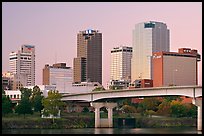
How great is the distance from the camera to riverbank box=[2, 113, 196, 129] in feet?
377

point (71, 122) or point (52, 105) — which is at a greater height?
point (52, 105)

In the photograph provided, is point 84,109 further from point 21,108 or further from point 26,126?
point 26,126

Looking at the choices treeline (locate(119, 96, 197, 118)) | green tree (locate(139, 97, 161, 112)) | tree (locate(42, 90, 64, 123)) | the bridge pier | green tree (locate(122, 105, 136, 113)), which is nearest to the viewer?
tree (locate(42, 90, 64, 123))

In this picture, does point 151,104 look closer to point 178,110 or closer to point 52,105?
point 178,110

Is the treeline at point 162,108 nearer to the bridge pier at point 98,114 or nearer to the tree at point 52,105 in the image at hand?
the bridge pier at point 98,114

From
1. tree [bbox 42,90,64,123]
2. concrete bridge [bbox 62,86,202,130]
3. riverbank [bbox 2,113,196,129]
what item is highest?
concrete bridge [bbox 62,86,202,130]

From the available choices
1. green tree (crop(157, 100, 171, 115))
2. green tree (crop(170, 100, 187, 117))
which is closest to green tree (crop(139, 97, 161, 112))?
green tree (crop(157, 100, 171, 115))

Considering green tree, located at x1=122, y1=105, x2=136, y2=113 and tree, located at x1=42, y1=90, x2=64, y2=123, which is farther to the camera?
green tree, located at x1=122, y1=105, x2=136, y2=113

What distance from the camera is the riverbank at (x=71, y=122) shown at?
377 ft

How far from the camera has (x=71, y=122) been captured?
410 ft

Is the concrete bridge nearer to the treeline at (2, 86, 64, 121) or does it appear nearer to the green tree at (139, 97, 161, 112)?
the treeline at (2, 86, 64, 121)

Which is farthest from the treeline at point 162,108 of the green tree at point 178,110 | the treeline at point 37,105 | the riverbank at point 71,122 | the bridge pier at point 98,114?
the treeline at point 37,105

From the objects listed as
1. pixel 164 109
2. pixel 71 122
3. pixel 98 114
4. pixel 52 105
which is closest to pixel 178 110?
pixel 164 109

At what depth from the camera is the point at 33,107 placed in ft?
463
